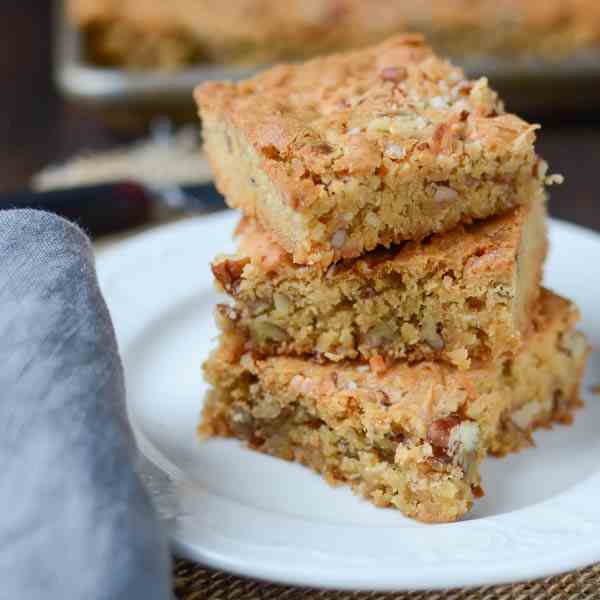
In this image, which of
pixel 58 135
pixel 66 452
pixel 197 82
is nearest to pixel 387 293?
pixel 66 452

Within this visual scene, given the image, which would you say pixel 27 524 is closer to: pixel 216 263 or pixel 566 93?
pixel 216 263

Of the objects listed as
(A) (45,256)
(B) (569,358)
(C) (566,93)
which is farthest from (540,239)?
(C) (566,93)

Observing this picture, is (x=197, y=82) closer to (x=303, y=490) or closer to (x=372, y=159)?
(x=372, y=159)

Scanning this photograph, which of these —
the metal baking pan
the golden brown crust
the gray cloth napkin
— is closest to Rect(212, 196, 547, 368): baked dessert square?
the gray cloth napkin

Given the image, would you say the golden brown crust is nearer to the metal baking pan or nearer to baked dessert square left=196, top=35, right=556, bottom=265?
the metal baking pan

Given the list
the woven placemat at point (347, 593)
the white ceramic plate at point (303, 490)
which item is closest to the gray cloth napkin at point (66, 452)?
the white ceramic plate at point (303, 490)

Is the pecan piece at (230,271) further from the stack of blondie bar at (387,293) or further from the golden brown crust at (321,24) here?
the golden brown crust at (321,24)

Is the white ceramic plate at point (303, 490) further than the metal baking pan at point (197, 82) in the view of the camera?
No
